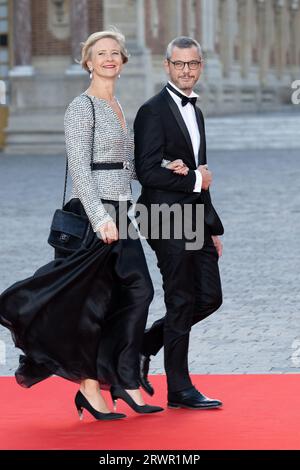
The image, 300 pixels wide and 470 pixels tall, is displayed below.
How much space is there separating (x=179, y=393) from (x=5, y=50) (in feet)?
88.2

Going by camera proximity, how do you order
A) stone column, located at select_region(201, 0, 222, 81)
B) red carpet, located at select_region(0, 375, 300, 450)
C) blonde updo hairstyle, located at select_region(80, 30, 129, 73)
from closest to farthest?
1. red carpet, located at select_region(0, 375, 300, 450)
2. blonde updo hairstyle, located at select_region(80, 30, 129, 73)
3. stone column, located at select_region(201, 0, 222, 81)

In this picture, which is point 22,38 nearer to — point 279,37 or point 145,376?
point 279,37

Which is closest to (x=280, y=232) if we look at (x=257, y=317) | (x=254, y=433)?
(x=257, y=317)

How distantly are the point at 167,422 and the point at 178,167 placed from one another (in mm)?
1133

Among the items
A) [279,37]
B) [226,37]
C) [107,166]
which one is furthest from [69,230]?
[279,37]

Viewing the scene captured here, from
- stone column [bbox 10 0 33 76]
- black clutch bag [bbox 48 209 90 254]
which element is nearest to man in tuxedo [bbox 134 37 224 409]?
black clutch bag [bbox 48 209 90 254]

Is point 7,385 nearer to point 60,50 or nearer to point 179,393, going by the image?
point 179,393

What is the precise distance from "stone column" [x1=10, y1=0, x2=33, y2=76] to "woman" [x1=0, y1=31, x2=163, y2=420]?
25.0m

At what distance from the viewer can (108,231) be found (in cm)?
640

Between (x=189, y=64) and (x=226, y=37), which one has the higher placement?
(x=189, y=64)

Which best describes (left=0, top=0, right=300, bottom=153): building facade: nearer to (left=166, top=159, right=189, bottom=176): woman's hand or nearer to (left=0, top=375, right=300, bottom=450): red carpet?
→ (left=0, top=375, right=300, bottom=450): red carpet

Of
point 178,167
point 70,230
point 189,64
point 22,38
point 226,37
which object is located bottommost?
point 226,37

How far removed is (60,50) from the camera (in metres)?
31.6

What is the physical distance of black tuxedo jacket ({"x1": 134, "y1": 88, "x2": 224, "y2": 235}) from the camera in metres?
6.60
